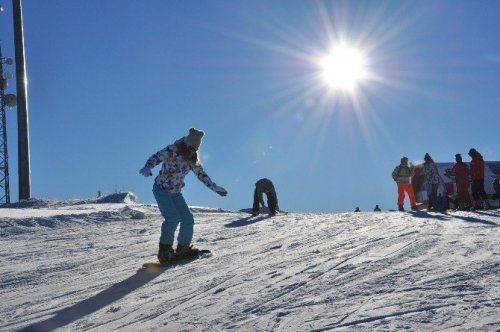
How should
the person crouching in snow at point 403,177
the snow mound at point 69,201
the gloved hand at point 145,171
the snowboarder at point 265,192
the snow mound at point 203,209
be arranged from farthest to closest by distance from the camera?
the snow mound at point 69,201
the snow mound at point 203,209
the snowboarder at point 265,192
the person crouching in snow at point 403,177
the gloved hand at point 145,171

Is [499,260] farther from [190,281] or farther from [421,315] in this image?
[190,281]

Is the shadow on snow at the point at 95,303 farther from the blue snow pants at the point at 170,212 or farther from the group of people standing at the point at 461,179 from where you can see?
the group of people standing at the point at 461,179

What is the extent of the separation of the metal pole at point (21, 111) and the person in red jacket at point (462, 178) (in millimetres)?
16483

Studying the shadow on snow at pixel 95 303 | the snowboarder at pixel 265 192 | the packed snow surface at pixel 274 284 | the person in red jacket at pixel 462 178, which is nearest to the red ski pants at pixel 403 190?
the person in red jacket at pixel 462 178

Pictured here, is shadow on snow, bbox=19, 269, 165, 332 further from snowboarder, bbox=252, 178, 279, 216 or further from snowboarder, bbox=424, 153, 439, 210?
snowboarder, bbox=424, 153, 439, 210

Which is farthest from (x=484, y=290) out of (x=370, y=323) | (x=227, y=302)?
(x=227, y=302)

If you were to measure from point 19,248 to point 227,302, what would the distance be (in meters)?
6.03

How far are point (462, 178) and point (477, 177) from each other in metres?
0.69

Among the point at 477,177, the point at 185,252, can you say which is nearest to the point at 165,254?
the point at 185,252

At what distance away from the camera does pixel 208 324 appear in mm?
3660

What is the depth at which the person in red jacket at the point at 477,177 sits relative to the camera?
49.5 feet

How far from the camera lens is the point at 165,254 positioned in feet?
22.3

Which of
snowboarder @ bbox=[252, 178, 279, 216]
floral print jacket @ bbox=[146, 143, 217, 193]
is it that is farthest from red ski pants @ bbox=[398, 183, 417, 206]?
floral print jacket @ bbox=[146, 143, 217, 193]

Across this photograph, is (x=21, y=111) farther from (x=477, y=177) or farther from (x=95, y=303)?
(x=95, y=303)
